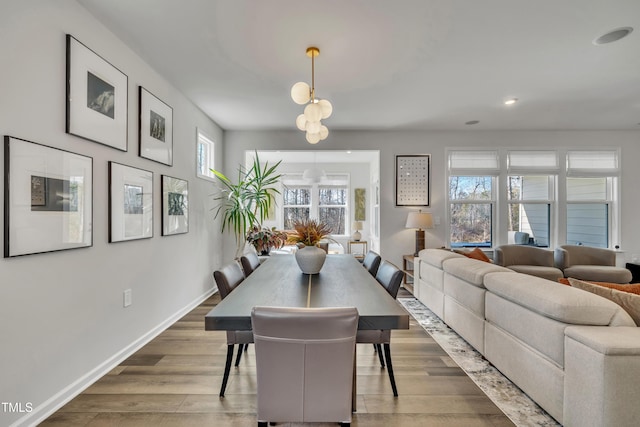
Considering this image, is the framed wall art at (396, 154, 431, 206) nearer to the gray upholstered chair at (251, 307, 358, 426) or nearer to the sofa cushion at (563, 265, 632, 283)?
the sofa cushion at (563, 265, 632, 283)

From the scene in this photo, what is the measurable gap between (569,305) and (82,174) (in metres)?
3.04

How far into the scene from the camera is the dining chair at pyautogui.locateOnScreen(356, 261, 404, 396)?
197 centimetres

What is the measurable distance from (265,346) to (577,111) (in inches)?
204

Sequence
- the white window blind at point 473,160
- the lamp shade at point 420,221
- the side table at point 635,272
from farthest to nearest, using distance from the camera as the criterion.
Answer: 1. the white window blind at point 473,160
2. the lamp shade at point 420,221
3. the side table at point 635,272

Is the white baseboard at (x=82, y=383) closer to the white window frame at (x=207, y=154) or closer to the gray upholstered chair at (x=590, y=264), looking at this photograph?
the white window frame at (x=207, y=154)

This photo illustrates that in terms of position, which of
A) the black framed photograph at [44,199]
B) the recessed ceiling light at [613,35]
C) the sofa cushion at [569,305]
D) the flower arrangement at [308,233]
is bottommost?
the sofa cushion at [569,305]

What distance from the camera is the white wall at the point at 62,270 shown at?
63.3 inches

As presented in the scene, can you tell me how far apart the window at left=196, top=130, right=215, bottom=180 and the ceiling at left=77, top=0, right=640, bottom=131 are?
48 centimetres

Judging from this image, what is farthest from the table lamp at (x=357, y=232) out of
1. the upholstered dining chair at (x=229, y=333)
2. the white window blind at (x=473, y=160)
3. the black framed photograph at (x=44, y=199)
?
the black framed photograph at (x=44, y=199)

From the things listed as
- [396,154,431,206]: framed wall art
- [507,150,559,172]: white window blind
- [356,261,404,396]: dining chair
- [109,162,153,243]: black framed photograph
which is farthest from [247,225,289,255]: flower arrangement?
[507,150,559,172]: white window blind

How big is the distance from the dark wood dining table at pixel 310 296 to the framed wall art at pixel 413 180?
297 cm

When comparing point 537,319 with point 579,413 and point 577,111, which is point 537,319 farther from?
point 577,111

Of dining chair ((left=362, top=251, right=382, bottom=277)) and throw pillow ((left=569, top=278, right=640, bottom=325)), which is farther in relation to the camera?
dining chair ((left=362, top=251, right=382, bottom=277))

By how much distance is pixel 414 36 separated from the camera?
242 centimetres
